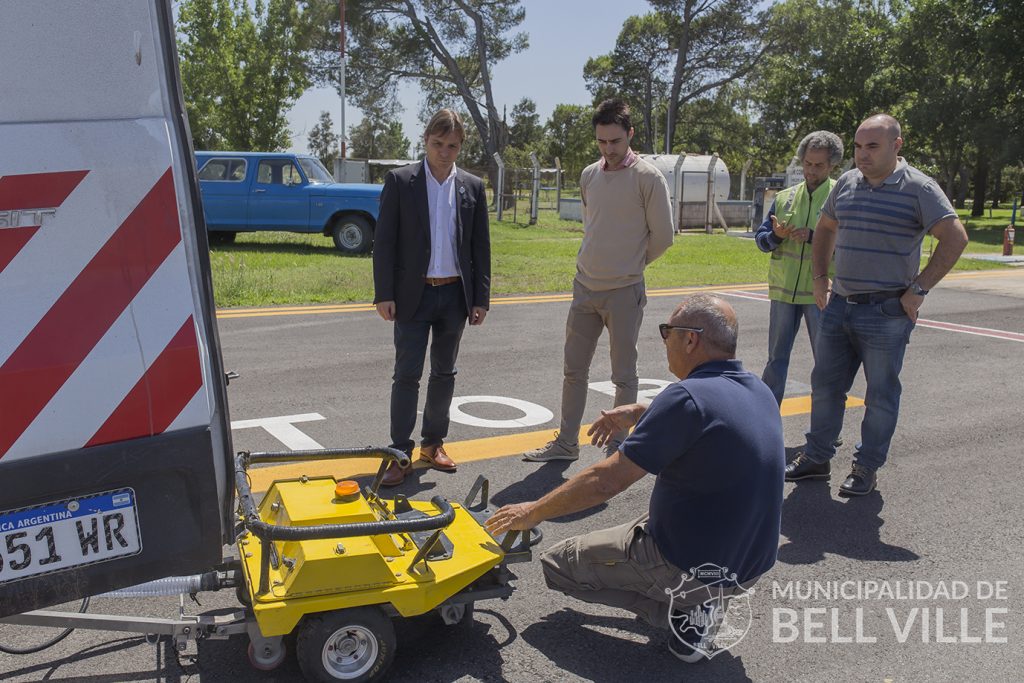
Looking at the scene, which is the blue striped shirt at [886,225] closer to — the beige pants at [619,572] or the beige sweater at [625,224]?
the beige sweater at [625,224]

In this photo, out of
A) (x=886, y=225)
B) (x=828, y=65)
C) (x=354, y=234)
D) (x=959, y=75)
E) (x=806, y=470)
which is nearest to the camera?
(x=886, y=225)

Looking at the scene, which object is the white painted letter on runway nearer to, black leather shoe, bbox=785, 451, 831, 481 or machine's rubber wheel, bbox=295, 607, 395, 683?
black leather shoe, bbox=785, 451, 831, 481

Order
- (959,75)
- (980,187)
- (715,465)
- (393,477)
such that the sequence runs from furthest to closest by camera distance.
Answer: (980,187) < (959,75) < (393,477) < (715,465)

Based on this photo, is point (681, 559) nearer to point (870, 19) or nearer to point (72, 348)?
point (72, 348)

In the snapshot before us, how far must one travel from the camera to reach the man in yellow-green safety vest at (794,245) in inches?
214

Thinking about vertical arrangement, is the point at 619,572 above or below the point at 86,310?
below

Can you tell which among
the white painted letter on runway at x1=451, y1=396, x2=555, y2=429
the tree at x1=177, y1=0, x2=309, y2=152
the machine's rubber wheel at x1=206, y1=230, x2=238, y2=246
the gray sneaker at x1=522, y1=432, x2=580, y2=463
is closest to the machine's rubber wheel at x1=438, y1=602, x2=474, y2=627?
the gray sneaker at x1=522, y1=432, x2=580, y2=463

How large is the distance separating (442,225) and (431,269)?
257mm

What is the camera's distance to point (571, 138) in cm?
7488

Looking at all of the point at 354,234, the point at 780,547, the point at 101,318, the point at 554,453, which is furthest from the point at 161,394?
the point at 354,234

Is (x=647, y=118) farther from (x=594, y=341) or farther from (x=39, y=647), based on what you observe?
(x=39, y=647)

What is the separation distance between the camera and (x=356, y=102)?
143 ft

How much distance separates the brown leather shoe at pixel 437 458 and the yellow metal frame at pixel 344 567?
167cm

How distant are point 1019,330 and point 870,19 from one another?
144 ft
